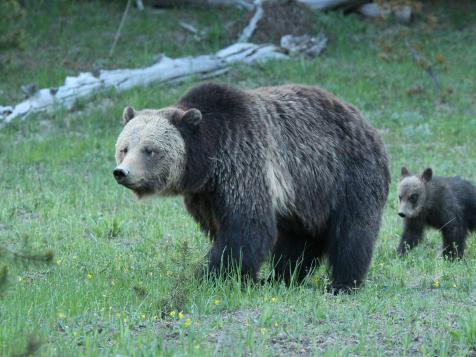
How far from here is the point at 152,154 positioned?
24.4 ft

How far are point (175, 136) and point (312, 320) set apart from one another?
6.78ft

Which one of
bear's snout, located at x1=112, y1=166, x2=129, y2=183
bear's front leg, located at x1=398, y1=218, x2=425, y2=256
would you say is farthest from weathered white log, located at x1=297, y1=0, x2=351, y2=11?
bear's snout, located at x1=112, y1=166, x2=129, y2=183

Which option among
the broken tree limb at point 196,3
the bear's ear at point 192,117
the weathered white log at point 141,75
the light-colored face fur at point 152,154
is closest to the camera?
the light-colored face fur at point 152,154

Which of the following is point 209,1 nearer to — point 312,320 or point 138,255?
point 138,255

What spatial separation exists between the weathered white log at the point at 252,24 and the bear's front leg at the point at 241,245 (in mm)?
16056

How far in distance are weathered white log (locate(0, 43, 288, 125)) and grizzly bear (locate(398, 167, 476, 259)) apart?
9.86 meters

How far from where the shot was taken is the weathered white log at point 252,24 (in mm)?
23250

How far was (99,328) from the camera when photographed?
19.9 feet

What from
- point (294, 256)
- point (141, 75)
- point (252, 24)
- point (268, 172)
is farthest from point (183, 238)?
point (252, 24)

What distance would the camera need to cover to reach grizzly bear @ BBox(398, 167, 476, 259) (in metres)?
10.6

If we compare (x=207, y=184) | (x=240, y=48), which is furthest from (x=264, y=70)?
(x=207, y=184)

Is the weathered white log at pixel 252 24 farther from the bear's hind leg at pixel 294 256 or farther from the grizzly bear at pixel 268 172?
the bear's hind leg at pixel 294 256

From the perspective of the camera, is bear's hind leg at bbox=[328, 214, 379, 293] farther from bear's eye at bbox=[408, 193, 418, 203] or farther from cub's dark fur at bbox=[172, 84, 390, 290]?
bear's eye at bbox=[408, 193, 418, 203]

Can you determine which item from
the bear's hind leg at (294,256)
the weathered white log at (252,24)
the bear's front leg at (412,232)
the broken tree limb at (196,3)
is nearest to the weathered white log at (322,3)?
the weathered white log at (252,24)
